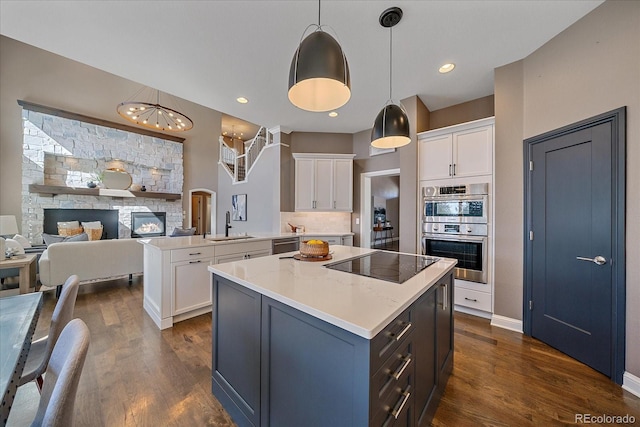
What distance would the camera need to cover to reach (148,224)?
23.1 feet

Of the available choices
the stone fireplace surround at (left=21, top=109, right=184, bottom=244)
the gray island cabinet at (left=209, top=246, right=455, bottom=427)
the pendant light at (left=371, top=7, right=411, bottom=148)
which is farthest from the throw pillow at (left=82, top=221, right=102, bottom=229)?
the pendant light at (left=371, top=7, right=411, bottom=148)

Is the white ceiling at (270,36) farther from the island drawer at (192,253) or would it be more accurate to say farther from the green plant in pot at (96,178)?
the green plant in pot at (96,178)

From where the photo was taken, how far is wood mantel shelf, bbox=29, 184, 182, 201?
214 inches

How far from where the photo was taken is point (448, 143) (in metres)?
3.30

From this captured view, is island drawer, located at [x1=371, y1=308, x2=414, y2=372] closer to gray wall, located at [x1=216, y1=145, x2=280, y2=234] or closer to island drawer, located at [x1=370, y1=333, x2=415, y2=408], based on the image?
island drawer, located at [x1=370, y1=333, x2=415, y2=408]

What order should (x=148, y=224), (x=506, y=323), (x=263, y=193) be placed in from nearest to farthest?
1. (x=506, y=323)
2. (x=263, y=193)
3. (x=148, y=224)

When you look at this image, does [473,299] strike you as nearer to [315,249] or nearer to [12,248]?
[315,249]

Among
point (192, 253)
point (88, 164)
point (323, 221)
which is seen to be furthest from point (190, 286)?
point (88, 164)

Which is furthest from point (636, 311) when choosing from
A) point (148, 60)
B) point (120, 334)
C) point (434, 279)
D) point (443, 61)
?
point (148, 60)

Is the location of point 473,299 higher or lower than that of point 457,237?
lower

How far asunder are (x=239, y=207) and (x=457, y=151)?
5.07m

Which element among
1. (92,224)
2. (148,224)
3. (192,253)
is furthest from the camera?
(148,224)

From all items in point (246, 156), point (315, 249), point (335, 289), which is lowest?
point (335, 289)

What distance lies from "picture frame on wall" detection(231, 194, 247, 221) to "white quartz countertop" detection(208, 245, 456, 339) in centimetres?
442
